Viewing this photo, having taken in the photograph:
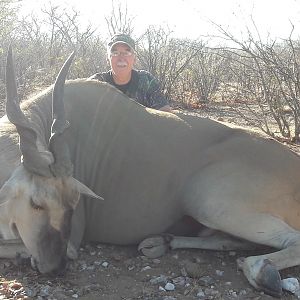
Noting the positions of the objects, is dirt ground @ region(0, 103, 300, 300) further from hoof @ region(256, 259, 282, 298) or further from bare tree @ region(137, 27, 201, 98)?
bare tree @ region(137, 27, 201, 98)

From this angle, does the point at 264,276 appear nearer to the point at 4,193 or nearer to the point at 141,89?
the point at 4,193

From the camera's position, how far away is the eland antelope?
11.3ft

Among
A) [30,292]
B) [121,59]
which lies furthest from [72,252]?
[121,59]

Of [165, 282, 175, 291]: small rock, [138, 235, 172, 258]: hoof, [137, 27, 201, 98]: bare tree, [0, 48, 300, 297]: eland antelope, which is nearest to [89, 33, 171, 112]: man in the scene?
[0, 48, 300, 297]: eland antelope

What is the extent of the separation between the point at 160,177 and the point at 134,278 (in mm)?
737

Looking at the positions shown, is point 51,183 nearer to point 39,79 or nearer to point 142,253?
point 142,253

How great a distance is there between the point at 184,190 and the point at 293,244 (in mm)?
805

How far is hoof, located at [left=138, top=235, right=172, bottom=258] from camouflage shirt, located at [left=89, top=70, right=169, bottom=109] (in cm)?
204

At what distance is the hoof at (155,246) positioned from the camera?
3.76 m

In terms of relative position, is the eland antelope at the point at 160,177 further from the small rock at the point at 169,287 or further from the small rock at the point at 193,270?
the small rock at the point at 169,287

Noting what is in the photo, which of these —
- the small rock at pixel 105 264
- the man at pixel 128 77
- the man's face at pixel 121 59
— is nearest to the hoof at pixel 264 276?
the small rock at pixel 105 264

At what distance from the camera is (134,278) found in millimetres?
3461

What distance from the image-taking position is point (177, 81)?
12.0 meters

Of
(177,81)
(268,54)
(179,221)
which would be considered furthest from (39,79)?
(179,221)
